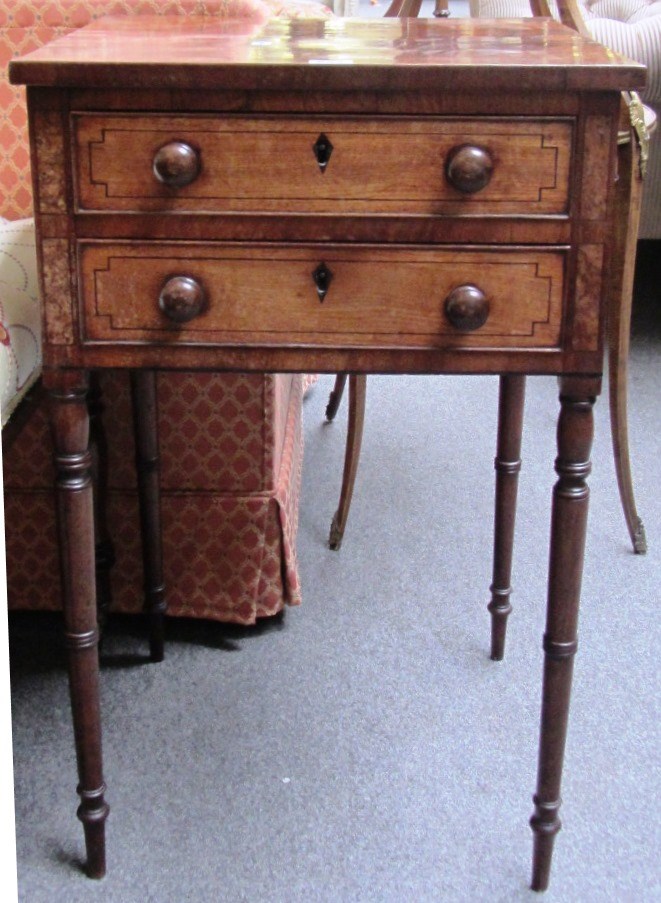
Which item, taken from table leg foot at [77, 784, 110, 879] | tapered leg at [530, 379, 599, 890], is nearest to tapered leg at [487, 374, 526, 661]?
tapered leg at [530, 379, 599, 890]

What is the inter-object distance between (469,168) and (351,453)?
105 centimetres

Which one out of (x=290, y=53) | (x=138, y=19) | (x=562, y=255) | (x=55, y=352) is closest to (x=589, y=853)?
(x=562, y=255)

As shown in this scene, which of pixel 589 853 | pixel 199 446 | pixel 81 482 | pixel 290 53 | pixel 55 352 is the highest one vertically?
pixel 290 53

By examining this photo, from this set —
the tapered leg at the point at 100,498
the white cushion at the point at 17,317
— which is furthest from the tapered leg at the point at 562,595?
the tapered leg at the point at 100,498

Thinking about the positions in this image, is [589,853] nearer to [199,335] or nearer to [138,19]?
[199,335]

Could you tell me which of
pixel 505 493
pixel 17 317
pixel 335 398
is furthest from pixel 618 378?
pixel 17 317

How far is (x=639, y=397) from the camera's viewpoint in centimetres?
283

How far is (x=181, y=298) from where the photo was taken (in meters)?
1.10

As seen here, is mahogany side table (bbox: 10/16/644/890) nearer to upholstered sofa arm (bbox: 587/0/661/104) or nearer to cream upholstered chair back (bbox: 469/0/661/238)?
cream upholstered chair back (bbox: 469/0/661/238)

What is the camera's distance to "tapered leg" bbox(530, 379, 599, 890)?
1.16 meters

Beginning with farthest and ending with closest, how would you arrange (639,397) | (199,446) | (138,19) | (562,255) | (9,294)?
(639,397) < (199,446) < (138,19) < (9,294) < (562,255)

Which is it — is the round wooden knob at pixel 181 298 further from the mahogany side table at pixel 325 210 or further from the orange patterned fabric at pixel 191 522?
the orange patterned fabric at pixel 191 522

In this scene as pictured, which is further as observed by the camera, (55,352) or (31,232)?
(31,232)

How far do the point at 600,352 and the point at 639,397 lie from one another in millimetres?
1772
